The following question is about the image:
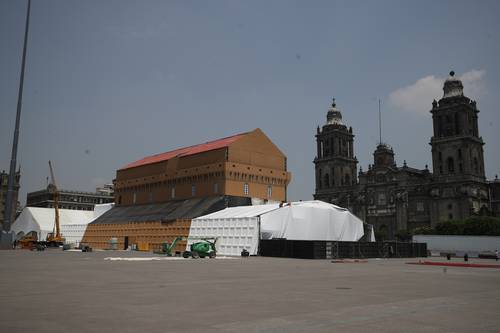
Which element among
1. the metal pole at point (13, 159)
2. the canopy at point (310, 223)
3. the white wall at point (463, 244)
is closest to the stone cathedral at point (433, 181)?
the white wall at point (463, 244)

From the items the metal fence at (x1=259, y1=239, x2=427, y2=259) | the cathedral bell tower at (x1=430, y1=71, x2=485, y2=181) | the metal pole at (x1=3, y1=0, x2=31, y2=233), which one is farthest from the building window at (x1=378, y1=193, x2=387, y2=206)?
the metal pole at (x1=3, y1=0, x2=31, y2=233)

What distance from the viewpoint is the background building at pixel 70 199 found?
185 metres

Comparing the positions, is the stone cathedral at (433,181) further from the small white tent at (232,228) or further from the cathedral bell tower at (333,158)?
the small white tent at (232,228)

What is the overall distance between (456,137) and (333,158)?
3901cm

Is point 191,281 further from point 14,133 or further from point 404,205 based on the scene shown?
point 404,205

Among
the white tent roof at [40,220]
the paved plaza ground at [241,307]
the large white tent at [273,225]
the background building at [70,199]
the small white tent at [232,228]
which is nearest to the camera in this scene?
the paved plaza ground at [241,307]

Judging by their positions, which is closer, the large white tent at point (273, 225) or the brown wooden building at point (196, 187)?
the large white tent at point (273, 225)

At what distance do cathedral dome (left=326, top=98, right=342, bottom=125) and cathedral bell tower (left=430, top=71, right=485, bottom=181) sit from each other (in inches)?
1292

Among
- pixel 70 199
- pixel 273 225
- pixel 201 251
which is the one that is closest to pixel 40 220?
pixel 273 225

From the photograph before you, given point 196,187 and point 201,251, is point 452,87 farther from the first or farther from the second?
point 201,251

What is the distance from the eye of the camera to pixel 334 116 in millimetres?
149375

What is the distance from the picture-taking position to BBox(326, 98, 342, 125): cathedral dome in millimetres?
148125

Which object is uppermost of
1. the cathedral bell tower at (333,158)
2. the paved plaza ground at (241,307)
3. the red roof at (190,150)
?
the cathedral bell tower at (333,158)

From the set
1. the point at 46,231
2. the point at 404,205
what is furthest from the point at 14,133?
the point at 404,205
